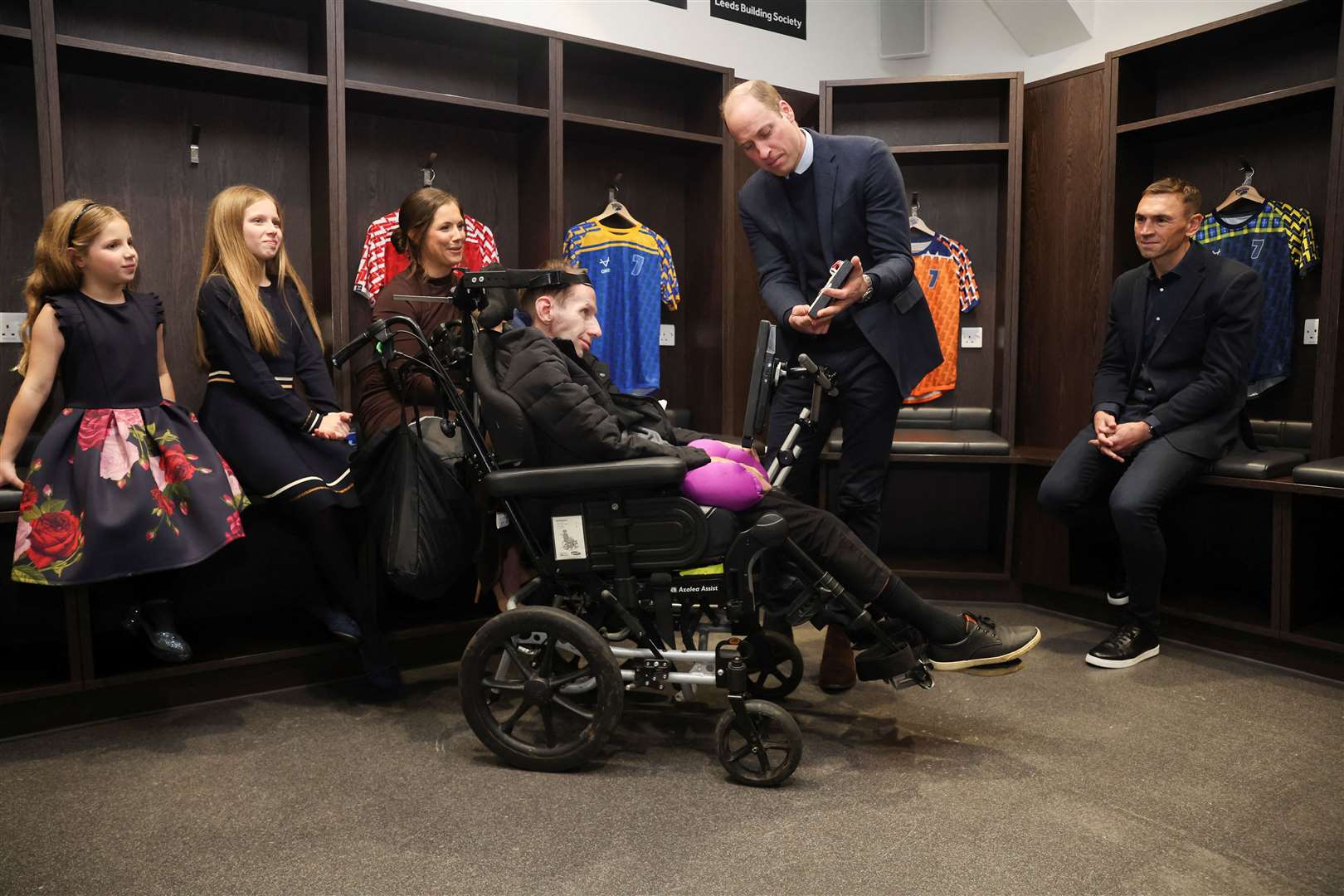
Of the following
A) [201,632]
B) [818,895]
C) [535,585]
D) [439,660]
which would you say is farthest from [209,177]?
[818,895]

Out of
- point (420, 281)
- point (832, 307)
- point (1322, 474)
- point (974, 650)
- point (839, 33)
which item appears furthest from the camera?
point (839, 33)

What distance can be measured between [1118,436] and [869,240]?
1.19 m

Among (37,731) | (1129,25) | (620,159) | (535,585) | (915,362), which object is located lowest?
(37,731)

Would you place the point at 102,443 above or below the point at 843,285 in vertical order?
below

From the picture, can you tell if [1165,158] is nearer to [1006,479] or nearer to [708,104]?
[1006,479]

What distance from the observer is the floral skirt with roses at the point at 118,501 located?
2.39 m

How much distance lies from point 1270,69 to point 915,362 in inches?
81.2

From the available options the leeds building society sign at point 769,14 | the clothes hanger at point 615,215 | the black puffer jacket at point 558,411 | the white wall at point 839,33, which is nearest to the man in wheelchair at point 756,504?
the black puffer jacket at point 558,411

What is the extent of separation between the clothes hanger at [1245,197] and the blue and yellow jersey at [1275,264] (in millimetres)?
38

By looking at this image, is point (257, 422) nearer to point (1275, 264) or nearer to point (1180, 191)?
point (1180, 191)

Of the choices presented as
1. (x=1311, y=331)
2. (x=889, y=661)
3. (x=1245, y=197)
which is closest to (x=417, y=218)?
(x=889, y=661)

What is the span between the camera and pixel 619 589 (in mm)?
2193

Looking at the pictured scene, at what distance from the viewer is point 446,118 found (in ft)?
12.0

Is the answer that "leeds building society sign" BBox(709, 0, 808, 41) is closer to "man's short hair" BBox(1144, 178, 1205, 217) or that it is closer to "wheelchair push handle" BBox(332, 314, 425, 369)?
"man's short hair" BBox(1144, 178, 1205, 217)
